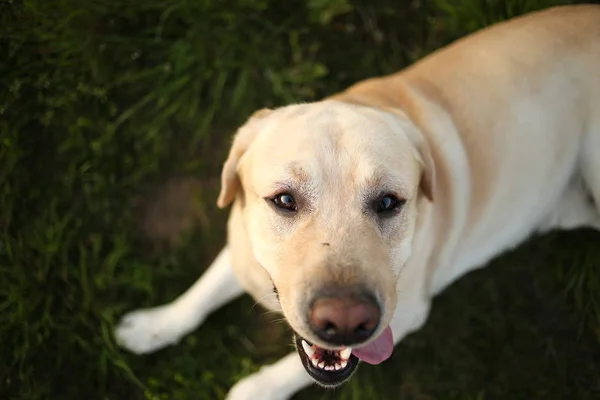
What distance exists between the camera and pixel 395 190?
1.91 m

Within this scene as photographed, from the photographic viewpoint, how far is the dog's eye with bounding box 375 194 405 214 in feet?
6.30

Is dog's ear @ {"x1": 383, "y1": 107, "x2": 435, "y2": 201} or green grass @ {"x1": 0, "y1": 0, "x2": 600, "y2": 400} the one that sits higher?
dog's ear @ {"x1": 383, "y1": 107, "x2": 435, "y2": 201}

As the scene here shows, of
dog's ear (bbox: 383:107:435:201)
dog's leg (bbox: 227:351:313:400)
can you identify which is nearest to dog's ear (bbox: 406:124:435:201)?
dog's ear (bbox: 383:107:435:201)

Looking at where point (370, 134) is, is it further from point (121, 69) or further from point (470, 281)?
point (121, 69)

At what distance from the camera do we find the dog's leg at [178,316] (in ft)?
9.14

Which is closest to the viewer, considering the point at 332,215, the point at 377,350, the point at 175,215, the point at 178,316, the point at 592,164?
the point at 332,215

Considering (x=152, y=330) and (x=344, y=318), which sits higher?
(x=344, y=318)

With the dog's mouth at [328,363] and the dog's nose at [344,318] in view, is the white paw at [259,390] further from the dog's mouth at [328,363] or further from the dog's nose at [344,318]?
the dog's nose at [344,318]

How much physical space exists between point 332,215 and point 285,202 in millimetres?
166

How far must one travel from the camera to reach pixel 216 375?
288cm

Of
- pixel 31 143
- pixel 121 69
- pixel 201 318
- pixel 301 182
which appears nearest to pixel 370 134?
pixel 301 182

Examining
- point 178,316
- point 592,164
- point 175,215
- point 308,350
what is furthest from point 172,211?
point 592,164

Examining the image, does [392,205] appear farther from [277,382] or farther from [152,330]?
[152,330]

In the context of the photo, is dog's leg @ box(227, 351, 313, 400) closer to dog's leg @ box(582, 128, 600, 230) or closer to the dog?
the dog
